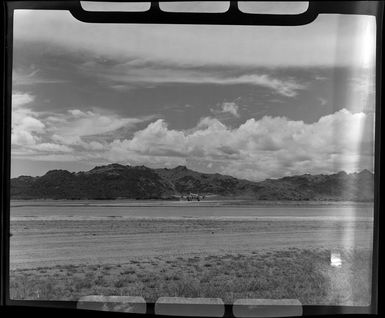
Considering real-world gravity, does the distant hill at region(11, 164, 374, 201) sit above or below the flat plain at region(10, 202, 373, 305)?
above

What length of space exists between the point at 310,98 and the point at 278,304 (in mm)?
1052

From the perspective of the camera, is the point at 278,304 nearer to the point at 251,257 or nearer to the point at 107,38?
the point at 251,257

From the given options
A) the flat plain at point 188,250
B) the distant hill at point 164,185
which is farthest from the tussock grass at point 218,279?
the distant hill at point 164,185

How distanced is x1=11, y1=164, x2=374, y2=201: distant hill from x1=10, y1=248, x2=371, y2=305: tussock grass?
31cm

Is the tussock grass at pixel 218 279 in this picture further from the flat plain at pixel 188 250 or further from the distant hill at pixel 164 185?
the distant hill at pixel 164 185

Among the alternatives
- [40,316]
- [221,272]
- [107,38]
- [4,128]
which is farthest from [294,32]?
[40,316]

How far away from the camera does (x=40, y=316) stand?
74.7 inches

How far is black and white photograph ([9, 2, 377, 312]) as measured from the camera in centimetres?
197

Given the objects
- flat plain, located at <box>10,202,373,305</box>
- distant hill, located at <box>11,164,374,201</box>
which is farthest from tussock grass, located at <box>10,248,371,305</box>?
distant hill, located at <box>11,164,374,201</box>

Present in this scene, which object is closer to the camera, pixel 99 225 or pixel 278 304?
pixel 278 304

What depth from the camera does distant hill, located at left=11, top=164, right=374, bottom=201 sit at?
2.00m

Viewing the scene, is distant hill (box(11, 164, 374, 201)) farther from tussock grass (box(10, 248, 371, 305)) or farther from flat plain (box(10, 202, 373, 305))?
tussock grass (box(10, 248, 371, 305))

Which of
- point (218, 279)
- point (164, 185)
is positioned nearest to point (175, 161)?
point (164, 185)

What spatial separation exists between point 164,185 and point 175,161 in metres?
0.14
